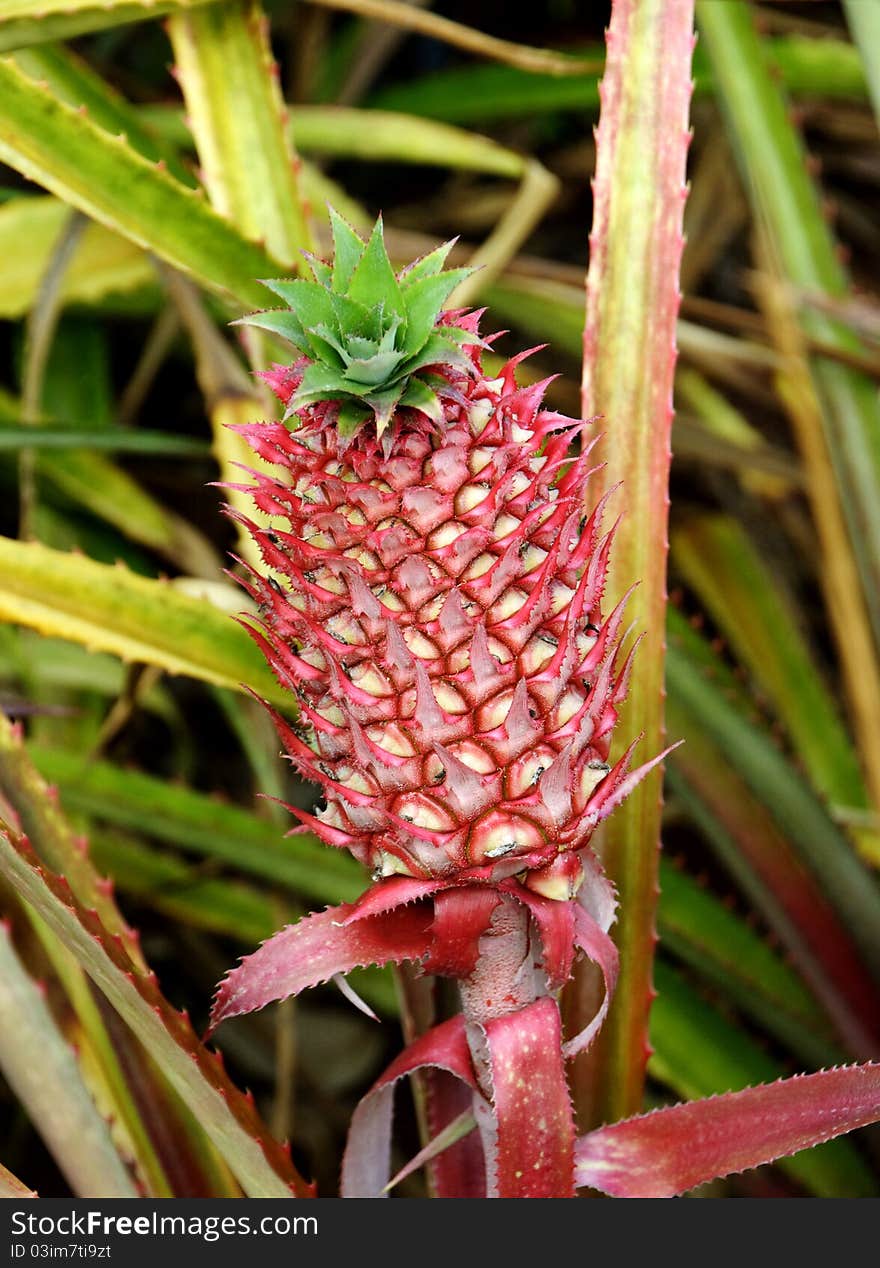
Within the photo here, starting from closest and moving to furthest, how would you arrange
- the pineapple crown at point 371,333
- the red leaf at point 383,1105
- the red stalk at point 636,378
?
the pineapple crown at point 371,333 < the red leaf at point 383,1105 < the red stalk at point 636,378

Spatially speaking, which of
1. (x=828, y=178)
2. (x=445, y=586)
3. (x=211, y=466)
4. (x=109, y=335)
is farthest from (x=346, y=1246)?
(x=828, y=178)

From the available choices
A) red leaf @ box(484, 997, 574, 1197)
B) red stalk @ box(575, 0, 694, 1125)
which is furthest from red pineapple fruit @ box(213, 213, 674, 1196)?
red stalk @ box(575, 0, 694, 1125)

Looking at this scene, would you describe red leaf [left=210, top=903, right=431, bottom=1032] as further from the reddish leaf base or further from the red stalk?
the red stalk

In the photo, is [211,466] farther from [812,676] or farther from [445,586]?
[445,586]

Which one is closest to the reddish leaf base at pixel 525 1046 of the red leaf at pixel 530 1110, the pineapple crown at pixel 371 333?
the red leaf at pixel 530 1110

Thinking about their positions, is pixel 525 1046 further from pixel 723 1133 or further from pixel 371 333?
pixel 371 333

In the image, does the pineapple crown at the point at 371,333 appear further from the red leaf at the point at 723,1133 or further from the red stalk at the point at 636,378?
the red leaf at the point at 723,1133

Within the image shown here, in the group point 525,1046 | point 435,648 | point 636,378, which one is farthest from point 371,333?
point 525,1046
